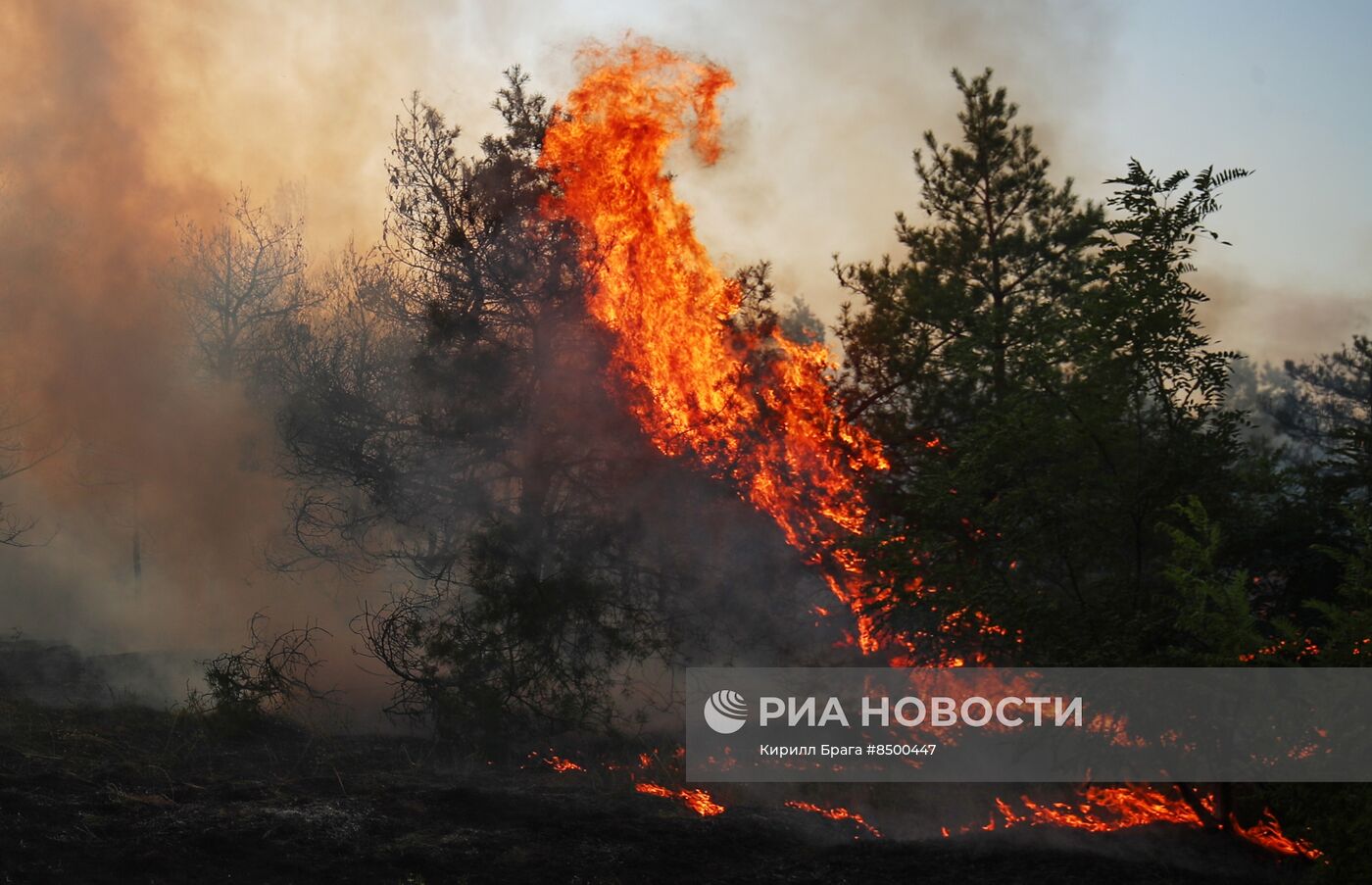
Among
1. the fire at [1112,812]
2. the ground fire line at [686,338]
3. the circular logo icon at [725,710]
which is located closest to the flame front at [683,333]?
the ground fire line at [686,338]

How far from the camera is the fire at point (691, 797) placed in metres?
13.0

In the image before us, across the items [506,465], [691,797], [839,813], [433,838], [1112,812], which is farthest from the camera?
[506,465]

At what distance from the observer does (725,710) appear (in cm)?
1612

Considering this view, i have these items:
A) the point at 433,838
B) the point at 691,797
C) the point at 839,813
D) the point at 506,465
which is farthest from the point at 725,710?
the point at 433,838

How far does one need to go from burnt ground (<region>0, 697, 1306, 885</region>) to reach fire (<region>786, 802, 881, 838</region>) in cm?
25

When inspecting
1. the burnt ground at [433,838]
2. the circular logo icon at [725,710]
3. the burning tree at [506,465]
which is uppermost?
the burning tree at [506,465]

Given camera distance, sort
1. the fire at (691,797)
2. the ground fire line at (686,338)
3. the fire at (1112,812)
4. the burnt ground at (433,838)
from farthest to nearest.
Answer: the ground fire line at (686,338) < the fire at (691,797) < the fire at (1112,812) < the burnt ground at (433,838)

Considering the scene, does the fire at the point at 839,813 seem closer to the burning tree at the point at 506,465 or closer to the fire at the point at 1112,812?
the fire at the point at 1112,812

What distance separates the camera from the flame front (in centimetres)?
1582

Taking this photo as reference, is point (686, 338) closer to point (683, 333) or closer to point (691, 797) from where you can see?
point (683, 333)

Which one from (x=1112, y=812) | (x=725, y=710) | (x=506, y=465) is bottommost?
(x=1112, y=812)

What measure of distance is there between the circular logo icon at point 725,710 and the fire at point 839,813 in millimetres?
2209

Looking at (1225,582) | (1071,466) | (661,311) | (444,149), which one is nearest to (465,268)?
(444,149)

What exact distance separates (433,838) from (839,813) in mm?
4613
